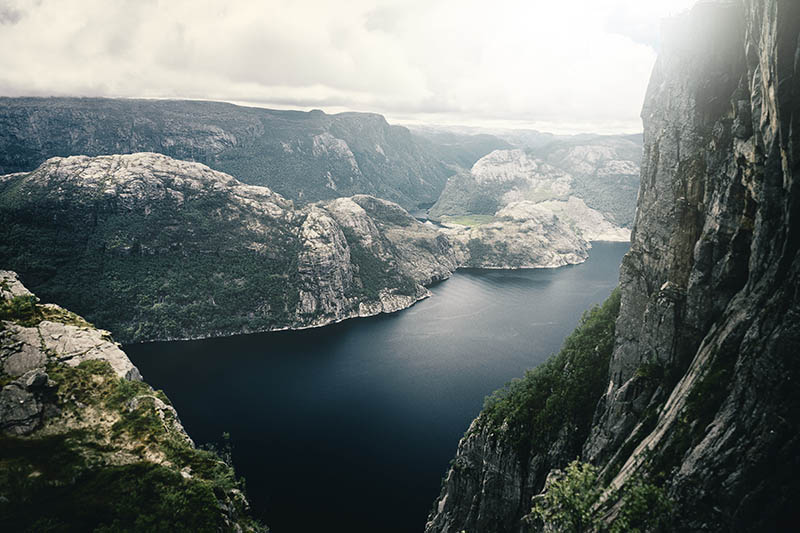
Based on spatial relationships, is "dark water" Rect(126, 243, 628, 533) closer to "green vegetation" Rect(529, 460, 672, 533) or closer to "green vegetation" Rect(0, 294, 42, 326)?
"green vegetation" Rect(0, 294, 42, 326)

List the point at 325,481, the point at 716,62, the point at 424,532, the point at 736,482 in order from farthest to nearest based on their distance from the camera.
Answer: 1. the point at 325,481
2. the point at 424,532
3. the point at 716,62
4. the point at 736,482

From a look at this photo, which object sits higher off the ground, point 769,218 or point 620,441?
point 769,218

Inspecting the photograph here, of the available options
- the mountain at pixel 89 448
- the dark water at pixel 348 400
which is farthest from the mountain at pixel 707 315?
the dark water at pixel 348 400

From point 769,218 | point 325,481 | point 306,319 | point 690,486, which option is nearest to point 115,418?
point 325,481

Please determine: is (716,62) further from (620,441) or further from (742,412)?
(620,441)

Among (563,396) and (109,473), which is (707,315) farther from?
(109,473)

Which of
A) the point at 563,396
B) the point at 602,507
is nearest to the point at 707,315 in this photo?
the point at 602,507

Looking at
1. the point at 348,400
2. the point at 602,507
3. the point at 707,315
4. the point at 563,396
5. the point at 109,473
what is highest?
the point at 707,315

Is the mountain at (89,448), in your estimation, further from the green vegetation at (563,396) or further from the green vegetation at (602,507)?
the green vegetation at (602,507)
